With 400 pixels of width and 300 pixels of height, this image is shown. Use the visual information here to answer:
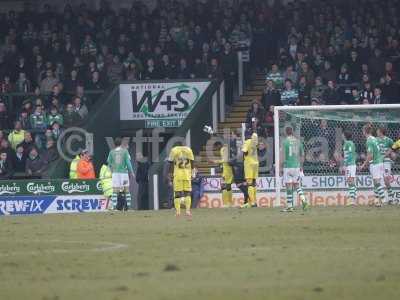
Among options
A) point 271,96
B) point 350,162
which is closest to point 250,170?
point 350,162

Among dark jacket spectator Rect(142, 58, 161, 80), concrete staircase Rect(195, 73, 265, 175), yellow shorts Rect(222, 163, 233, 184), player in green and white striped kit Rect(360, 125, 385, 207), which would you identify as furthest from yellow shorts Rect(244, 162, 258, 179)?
dark jacket spectator Rect(142, 58, 161, 80)

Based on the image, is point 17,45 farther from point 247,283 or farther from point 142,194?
point 247,283

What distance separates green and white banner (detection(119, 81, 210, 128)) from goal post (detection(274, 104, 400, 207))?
513cm

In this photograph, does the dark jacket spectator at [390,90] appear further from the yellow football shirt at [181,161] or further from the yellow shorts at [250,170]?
the yellow football shirt at [181,161]

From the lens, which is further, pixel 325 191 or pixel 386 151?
pixel 325 191

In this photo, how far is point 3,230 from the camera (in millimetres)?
22406

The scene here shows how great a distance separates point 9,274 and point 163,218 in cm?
1091

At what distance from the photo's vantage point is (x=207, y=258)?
51.5 feet

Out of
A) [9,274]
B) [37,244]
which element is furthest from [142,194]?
[9,274]

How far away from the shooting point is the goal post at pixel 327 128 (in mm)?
30828

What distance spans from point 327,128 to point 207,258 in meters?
16.0

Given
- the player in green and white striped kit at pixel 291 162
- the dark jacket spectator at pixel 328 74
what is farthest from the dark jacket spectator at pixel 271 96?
the player in green and white striped kit at pixel 291 162

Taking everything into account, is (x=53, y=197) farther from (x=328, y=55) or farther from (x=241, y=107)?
(x=328, y=55)

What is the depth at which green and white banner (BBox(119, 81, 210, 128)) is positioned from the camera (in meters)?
35.7
